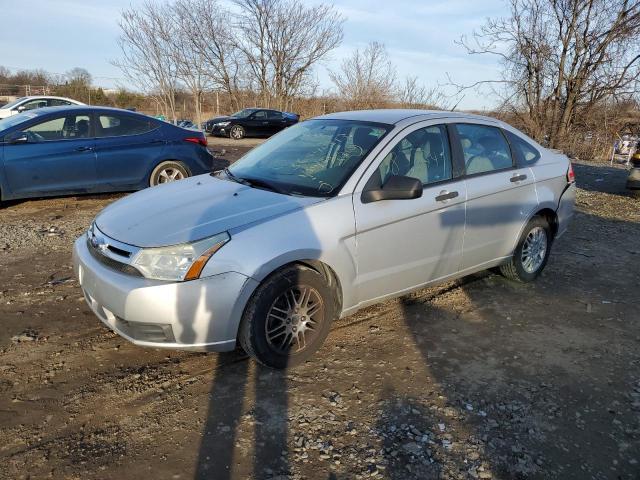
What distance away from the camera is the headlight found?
9.46 ft

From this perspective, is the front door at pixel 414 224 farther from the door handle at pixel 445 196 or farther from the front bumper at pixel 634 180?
the front bumper at pixel 634 180

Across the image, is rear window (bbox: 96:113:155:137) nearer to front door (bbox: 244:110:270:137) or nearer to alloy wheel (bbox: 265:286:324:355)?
alloy wheel (bbox: 265:286:324:355)

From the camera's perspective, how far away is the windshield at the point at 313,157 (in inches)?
141

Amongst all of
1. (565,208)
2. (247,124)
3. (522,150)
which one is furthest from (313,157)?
(247,124)

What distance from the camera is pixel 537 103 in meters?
17.4

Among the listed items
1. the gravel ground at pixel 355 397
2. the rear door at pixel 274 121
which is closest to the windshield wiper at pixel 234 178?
the gravel ground at pixel 355 397

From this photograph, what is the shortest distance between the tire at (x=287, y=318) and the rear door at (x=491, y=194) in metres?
1.54

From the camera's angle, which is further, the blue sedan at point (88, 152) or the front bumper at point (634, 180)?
the front bumper at point (634, 180)

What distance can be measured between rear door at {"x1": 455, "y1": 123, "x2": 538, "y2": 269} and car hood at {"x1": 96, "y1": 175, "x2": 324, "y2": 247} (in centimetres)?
155

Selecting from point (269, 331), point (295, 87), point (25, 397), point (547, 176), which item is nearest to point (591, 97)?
point (547, 176)

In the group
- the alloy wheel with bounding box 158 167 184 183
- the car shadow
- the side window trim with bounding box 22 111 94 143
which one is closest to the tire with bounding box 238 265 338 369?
the car shadow

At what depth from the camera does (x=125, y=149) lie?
24.5 feet

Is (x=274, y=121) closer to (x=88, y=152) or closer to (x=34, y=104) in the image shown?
(x=34, y=104)

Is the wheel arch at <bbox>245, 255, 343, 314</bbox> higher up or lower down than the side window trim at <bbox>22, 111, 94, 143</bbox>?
lower down
